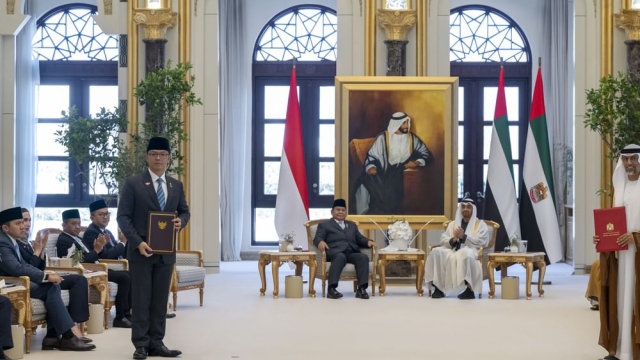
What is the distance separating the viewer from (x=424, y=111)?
14227 millimetres

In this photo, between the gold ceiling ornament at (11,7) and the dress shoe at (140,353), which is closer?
the dress shoe at (140,353)

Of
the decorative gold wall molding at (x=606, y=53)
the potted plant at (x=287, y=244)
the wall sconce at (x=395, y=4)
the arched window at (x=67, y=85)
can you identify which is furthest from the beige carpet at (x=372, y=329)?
the arched window at (x=67, y=85)

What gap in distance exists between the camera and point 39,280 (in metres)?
8.06

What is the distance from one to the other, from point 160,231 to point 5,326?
1259 millimetres

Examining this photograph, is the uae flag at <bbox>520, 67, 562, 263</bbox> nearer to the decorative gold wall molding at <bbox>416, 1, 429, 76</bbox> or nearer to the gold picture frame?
the gold picture frame

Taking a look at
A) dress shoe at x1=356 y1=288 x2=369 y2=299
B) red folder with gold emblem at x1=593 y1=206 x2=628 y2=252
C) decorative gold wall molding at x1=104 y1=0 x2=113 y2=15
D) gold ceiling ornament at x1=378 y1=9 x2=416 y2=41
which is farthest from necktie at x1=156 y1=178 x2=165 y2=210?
decorative gold wall molding at x1=104 y1=0 x2=113 y2=15

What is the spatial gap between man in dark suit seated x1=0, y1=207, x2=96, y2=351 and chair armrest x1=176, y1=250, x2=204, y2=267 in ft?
10.8

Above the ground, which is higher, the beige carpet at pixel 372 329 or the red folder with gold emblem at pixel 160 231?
the red folder with gold emblem at pixel 160 231

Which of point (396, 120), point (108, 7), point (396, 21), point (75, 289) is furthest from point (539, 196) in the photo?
point (75, 289)

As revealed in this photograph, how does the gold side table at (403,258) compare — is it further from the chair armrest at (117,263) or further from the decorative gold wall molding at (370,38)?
the chair armrest at (117,263)

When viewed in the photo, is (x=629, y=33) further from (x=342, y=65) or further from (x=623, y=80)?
(x=342, y=65)

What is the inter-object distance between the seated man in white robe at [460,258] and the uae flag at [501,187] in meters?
1.24

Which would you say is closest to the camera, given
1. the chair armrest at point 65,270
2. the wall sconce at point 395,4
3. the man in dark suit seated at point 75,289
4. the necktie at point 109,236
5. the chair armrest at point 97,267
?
the man in dark suit seated at point 75,289

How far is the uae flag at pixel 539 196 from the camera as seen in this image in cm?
1416
